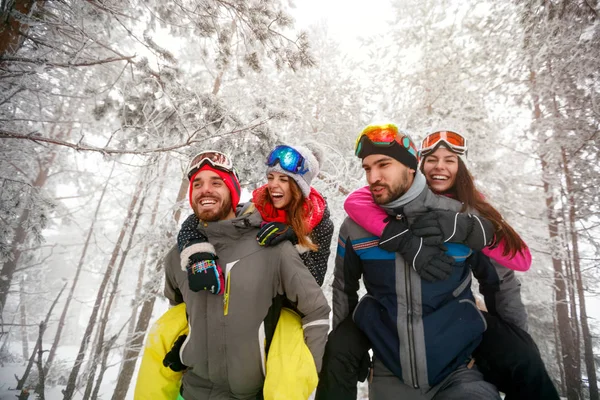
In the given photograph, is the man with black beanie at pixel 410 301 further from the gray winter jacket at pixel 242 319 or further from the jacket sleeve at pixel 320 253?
the jacket sleeve at pixel 320 253

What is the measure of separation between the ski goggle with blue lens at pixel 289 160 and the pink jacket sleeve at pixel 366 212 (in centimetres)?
95

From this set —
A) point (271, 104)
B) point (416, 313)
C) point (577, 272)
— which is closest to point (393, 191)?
point (416, 313)

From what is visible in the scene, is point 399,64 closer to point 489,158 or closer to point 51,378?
point 489,158

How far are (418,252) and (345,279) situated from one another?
33.6 inches

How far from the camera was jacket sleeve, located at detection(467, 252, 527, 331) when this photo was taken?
8.32ft

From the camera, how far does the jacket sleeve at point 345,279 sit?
280 cm

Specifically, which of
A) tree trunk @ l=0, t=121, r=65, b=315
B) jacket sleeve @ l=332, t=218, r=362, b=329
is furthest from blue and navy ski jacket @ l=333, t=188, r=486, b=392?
tree trunk @ l=0, t=121, r=65, b=315

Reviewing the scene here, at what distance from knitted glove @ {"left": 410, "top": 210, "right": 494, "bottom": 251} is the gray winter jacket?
3.72 ft

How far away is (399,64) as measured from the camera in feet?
35.5

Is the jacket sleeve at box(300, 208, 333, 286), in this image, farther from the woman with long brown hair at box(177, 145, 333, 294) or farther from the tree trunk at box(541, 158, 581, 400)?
the tree trunk at box(541, 158, 581, 400)

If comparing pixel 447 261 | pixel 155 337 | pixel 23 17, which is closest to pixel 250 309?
pixel 155 337

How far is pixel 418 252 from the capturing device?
2.32 m

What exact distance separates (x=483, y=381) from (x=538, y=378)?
395mm

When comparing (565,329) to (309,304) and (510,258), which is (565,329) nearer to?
(510,258)
